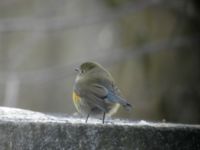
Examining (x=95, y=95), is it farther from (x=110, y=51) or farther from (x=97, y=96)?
(x=110, y=51)

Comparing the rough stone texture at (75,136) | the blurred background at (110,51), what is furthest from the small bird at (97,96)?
the blurred background at (110,51)

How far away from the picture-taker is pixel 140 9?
12.0 m

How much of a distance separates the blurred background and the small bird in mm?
5483

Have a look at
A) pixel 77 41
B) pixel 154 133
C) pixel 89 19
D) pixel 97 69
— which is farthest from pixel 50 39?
pixel 154 133

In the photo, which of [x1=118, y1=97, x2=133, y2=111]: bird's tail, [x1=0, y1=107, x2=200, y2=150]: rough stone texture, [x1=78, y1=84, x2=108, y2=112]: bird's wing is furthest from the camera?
[x1=78, y1=84, x2=108, y2=112]: bird's wing

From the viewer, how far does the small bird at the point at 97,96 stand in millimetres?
5117

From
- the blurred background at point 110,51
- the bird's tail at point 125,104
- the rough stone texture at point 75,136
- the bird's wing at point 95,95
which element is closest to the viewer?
the rough stone texture at point 75,136

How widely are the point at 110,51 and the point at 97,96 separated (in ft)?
22.4

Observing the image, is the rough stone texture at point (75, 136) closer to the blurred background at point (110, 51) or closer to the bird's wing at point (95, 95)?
the bird's wing at point (95, 95)

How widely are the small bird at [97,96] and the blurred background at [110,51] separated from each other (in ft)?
18.0

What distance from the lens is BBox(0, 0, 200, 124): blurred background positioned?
11492 millimetres

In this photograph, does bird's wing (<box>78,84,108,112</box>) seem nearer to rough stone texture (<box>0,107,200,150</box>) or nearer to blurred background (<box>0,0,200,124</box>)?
rough stone texture (<box>0,107,200,150</box>)

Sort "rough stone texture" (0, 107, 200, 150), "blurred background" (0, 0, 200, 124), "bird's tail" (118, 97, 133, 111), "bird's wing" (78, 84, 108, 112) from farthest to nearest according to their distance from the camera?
"blurred background" (0, 0, 200, 124)
"bird's wing" (78, 84, 108, 112)
"bird's tail" (118, 97, 133, 111)
"rough stone texture" (0, 107, 200, 150)

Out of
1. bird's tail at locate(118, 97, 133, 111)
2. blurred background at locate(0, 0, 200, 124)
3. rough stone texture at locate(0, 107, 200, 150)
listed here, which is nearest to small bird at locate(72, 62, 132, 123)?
bird's tail at locate(118, 97, 133, 111)
